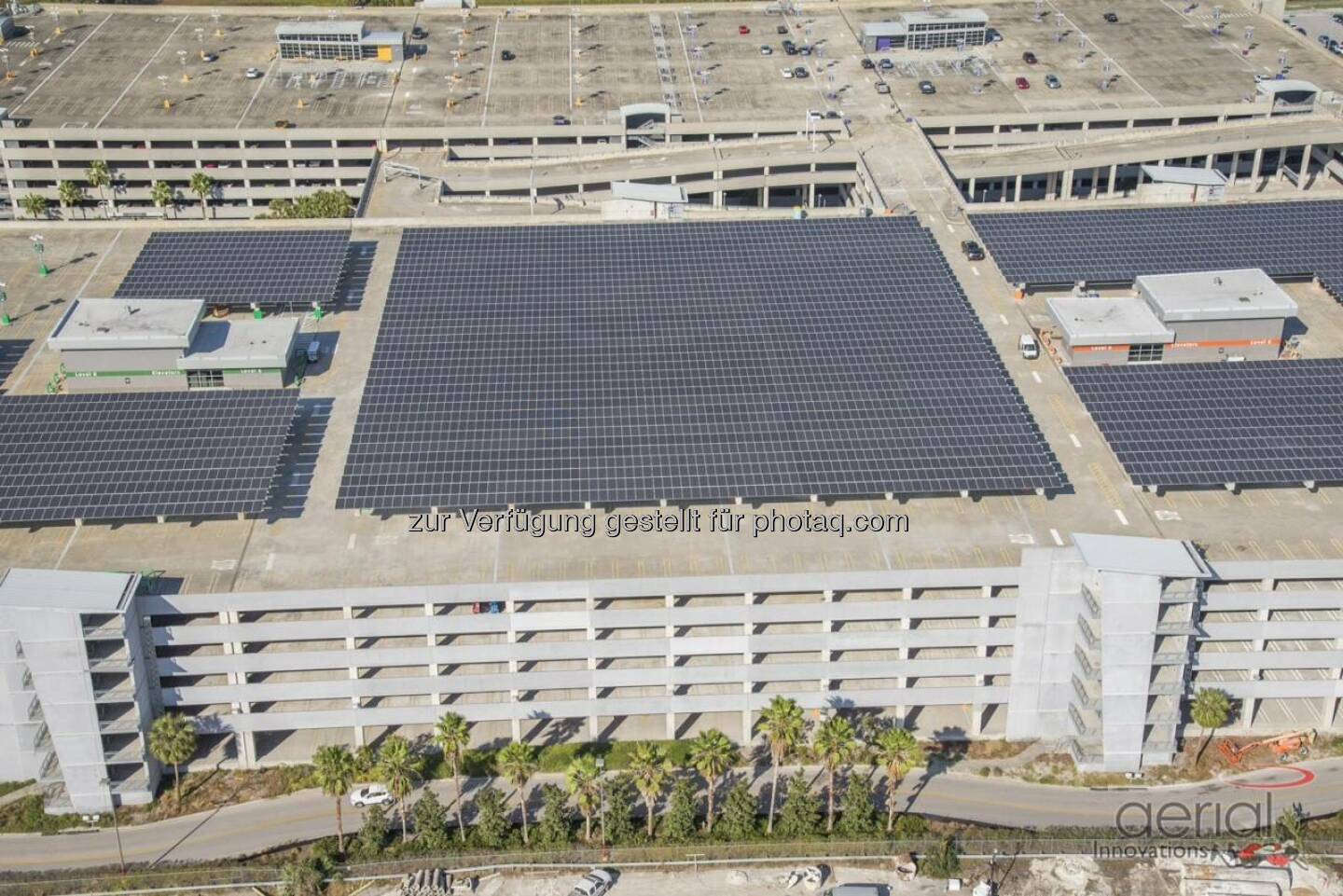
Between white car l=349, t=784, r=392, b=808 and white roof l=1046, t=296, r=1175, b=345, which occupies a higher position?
white roof l=1046, t=296, r=1175, b=345

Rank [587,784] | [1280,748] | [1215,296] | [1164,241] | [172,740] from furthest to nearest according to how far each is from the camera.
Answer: [1164,241] → [1215,296] → [1280,748] → [172,740] → [587,784]

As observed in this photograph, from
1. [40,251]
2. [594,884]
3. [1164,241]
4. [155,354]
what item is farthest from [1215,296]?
[40,251]

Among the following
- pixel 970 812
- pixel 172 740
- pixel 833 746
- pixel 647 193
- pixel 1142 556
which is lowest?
pixel 970 812

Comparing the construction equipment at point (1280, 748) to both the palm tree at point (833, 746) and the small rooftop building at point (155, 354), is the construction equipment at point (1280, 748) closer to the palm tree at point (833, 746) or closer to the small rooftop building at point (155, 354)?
the palm tree at point (833, 746)

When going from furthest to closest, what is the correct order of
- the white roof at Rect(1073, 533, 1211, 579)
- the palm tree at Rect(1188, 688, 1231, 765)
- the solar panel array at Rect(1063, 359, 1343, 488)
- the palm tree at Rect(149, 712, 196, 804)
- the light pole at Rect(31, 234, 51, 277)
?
the light pole at Rect(31, 234, 51, 277), the solar panel array at Rect(1063, 359, 1343, 488), the palm tree at Rect(1188, 688, 1231, 765), the palm tree at Rect(149, 712, 196, 804), the white roof at Rect(1073, 533, 1211, 579)

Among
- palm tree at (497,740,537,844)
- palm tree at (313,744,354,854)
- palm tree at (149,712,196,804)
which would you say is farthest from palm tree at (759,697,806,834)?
palm tree at (149,712,196,804)

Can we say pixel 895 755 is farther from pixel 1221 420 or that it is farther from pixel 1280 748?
pixel 1221 420

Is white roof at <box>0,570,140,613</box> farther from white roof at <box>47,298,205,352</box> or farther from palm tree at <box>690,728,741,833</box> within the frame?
palm tree at <box>690,728,741,833</box>
